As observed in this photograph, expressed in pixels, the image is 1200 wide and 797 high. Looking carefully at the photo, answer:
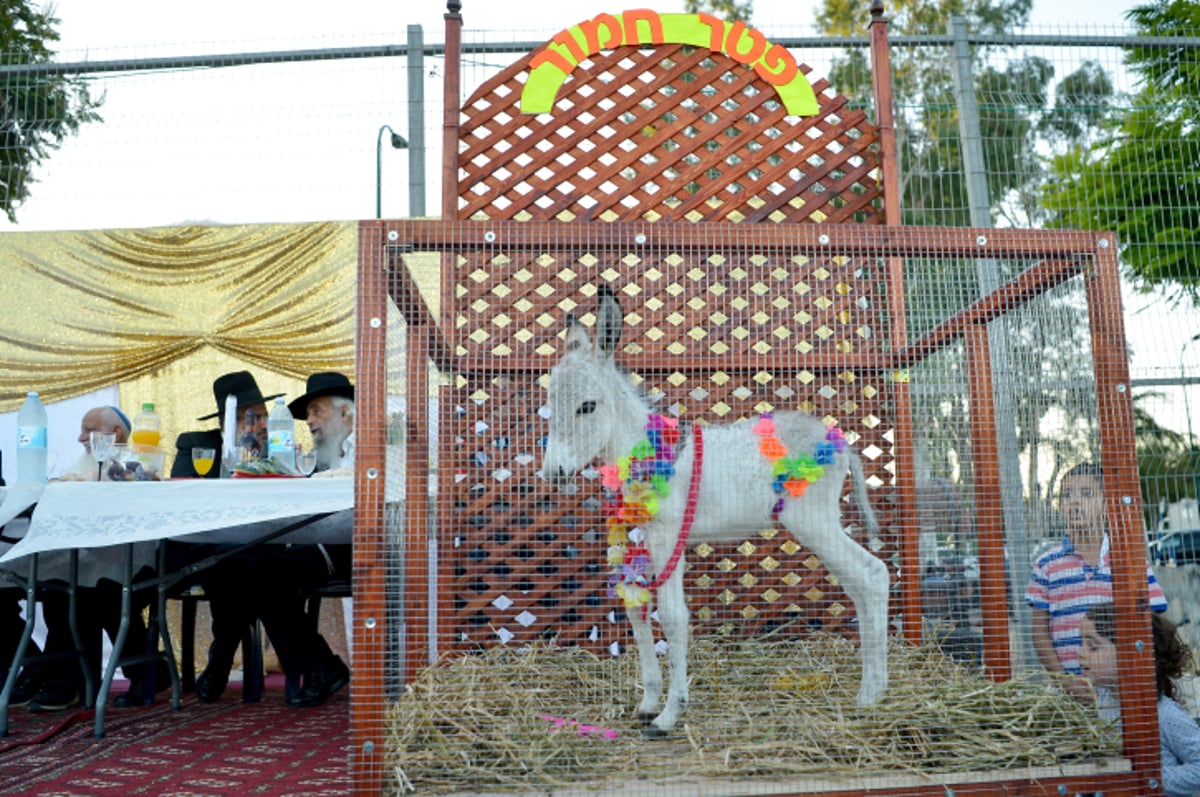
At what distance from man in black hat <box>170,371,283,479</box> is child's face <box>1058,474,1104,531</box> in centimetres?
314

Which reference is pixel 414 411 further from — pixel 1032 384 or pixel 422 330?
pixel 1032 384

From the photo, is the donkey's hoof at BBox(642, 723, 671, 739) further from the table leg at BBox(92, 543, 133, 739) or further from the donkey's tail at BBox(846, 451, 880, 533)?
the table leg at BBox(92, 543, 133, 739)

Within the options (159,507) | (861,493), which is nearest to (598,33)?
(861,493)

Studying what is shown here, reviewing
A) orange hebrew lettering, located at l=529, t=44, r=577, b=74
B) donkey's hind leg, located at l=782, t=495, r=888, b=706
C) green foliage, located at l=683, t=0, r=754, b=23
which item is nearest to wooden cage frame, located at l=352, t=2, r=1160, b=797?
donkey's hind leg, located at l=782, t=495, r=888, b=706

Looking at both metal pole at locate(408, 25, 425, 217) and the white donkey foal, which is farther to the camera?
metal pole at locate(408, 25, 425, 217)

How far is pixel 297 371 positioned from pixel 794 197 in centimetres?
358

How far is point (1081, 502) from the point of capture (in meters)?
2.57

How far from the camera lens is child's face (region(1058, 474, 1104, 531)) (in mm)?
2535

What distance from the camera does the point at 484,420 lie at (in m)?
2.75

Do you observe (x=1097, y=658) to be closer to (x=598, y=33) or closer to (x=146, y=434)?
(x=598, y=33)

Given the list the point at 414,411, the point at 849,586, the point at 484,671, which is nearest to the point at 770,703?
the point at 849,586

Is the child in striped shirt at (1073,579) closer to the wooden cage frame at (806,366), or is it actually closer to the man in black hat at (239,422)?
the wooden cage frame at (806,366)

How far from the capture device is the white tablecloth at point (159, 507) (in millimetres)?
3076

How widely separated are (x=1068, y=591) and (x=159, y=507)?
109 inches
